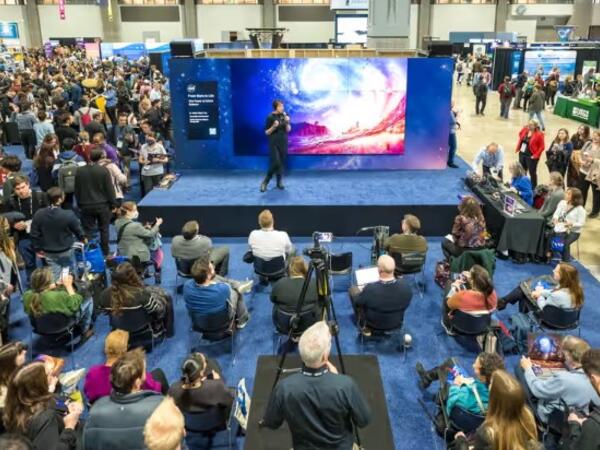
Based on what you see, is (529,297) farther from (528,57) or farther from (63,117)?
(528,57)

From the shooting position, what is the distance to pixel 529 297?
5.77 m

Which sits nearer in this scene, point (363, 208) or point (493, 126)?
point (363, 208)

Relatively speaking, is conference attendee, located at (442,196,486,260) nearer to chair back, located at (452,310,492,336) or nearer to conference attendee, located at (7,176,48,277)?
chair back, located at (452,310,492,336)

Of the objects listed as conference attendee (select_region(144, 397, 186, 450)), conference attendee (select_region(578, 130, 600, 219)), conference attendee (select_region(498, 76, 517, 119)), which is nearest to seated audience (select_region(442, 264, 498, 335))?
conference attendee (select_region(144, 397, 186, 450))

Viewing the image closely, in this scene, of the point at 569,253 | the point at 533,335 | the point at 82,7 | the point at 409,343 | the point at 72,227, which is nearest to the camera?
the point at 533,335

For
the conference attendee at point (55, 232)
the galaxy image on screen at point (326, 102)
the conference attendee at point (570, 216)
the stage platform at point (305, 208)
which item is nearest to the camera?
the conference attendee at point (55, 232)

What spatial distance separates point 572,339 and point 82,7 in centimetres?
3724

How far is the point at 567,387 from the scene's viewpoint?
12.6 ft

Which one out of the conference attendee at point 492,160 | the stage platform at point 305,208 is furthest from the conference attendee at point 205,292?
the conference attendee at point 492,160

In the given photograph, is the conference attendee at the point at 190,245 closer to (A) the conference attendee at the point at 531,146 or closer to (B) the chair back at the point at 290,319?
(B) the chair back at the point at 290,319

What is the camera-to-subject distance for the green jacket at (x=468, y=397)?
3.89m

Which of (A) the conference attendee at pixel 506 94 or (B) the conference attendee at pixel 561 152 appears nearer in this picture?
(B) the conference attendee at pixel 561 152

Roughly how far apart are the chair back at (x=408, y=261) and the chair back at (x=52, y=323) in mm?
3367

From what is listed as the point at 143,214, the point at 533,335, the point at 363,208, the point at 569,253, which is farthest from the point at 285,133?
the point at 533,335
